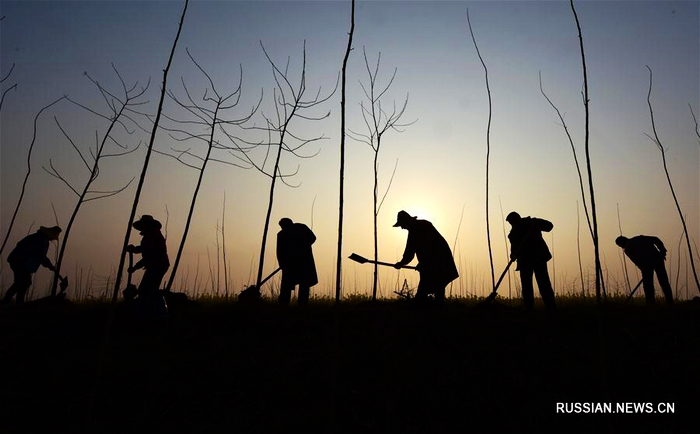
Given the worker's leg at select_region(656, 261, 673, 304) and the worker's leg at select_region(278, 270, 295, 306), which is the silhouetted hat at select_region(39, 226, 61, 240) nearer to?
the worker's leg at select_region(278, 270, 295, 306)

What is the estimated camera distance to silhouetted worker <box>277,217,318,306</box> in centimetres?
1055

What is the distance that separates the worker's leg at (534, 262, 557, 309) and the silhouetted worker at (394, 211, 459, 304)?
4.94 feet

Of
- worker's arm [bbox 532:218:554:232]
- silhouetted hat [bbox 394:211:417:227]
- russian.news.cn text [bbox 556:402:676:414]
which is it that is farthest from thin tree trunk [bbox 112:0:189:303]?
worker's arm [bbox 532:218:554:232]

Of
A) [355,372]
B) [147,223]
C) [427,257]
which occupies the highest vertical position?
[147,223]

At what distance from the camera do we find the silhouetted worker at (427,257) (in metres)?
9.27

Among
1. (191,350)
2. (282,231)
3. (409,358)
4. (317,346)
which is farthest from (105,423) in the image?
(282,231)

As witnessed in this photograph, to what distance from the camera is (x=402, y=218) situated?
31.6 feet

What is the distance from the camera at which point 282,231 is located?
10.7m

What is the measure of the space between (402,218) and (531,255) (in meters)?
2.48

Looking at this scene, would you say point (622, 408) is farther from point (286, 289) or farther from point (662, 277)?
point (286, 289)

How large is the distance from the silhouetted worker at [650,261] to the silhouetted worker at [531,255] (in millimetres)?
2327

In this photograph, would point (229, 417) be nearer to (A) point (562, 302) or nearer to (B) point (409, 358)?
(B) point (409, 358)

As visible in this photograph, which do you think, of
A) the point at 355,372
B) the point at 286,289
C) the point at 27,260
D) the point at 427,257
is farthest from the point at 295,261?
the point at 27,260

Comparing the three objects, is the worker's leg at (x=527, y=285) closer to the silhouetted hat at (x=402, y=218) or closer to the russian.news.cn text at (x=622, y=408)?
the silhouetted hat at (x=402, y=218)
